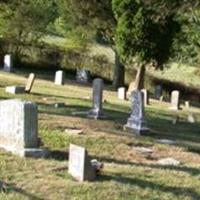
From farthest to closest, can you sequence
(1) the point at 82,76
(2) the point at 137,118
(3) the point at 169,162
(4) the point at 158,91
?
(1) the point at 82,76 < (4) the point at 158,91 < (2) the point at 137,118 < (3) the point at 169,162

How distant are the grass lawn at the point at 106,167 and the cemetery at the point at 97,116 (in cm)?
2

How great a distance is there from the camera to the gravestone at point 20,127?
1188cm

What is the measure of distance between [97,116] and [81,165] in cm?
996

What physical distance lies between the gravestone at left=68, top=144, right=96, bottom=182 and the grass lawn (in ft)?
0.40

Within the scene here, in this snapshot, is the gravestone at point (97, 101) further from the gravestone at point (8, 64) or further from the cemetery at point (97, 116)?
the gravestone at point (8, 64)

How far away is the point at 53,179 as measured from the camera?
10.4m

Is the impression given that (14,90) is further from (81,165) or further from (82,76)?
(82,76)

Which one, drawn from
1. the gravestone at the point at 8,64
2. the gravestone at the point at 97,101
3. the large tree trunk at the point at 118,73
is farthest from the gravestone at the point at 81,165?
the large tree trunk at the point at 118,73

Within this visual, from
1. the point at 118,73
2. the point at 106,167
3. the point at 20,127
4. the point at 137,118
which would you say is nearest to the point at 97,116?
the point at 137,118

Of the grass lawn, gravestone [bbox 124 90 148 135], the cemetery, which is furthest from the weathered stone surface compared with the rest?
gravestone [bbox 124 90 148 135]

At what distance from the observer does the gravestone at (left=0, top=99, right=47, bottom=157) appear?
11875 millimetres

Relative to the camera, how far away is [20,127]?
39.3ft

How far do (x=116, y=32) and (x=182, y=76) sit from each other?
16.2 meters

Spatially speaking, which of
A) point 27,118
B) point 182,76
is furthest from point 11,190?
point 182,76
